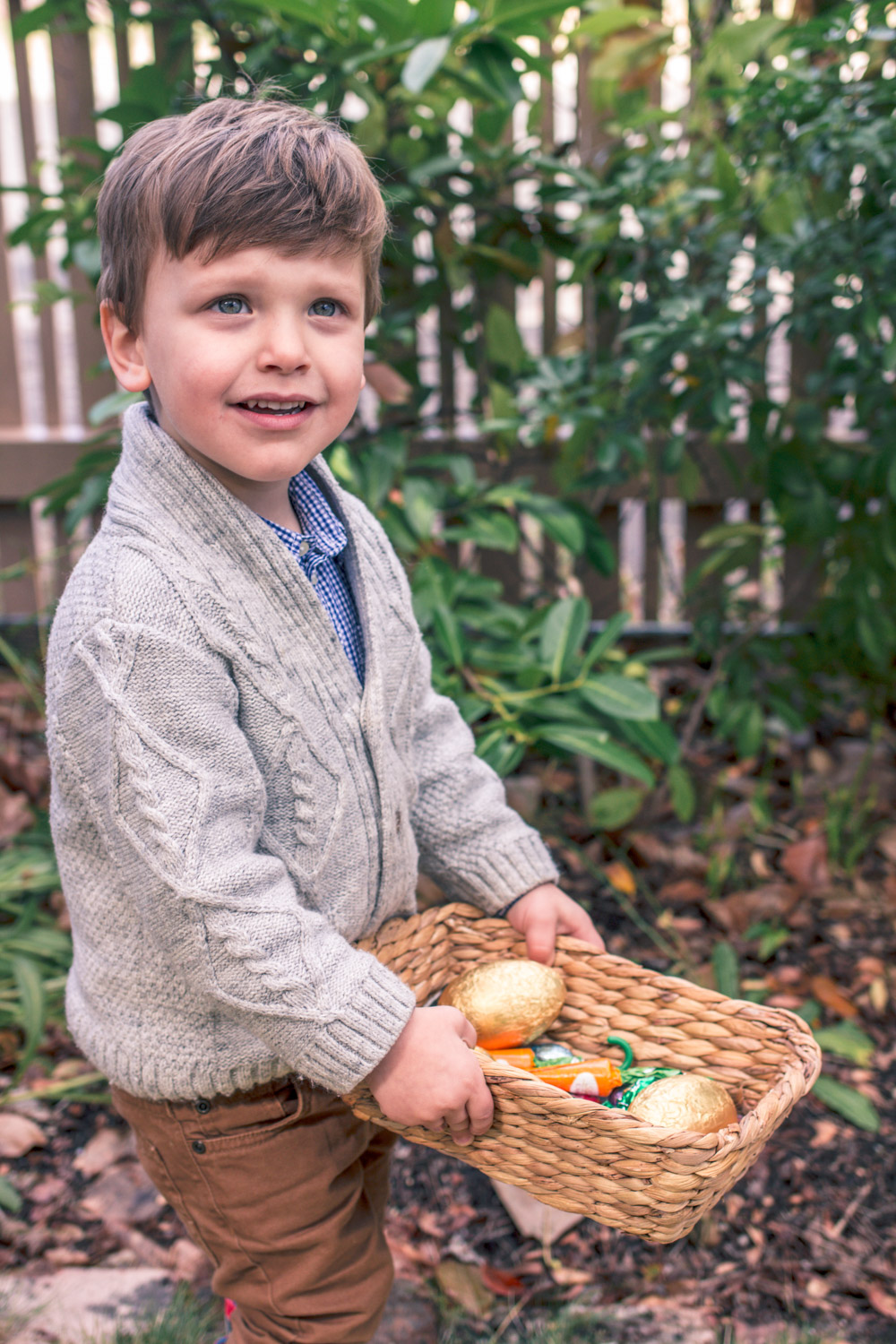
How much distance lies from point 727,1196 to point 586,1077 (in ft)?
2.65

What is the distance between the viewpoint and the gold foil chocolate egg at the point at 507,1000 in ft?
3.83

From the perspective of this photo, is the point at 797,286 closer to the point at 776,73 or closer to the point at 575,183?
the point at 776,73

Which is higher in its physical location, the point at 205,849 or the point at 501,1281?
the point at 205,849

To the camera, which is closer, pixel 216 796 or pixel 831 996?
pixel 216 796

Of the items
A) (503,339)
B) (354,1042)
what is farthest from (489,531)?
(354,1042)

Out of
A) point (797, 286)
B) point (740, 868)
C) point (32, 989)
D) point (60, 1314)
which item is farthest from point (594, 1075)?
point (797, 286)

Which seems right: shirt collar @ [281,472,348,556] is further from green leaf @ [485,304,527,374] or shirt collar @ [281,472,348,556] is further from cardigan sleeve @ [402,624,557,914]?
green leaf @ [485,304,527,374]

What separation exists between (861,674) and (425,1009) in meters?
2.01

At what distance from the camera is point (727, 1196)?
5.65ft

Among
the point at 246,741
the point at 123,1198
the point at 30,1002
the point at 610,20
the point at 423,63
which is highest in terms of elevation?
the point at 610,20

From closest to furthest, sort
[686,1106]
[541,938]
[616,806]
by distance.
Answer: [686,1106]
[541,938]
[616,806]

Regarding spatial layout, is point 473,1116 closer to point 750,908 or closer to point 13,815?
point 750,908

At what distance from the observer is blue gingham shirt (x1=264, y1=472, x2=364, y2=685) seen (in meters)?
1.19

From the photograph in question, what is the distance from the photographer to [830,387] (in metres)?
2.37
